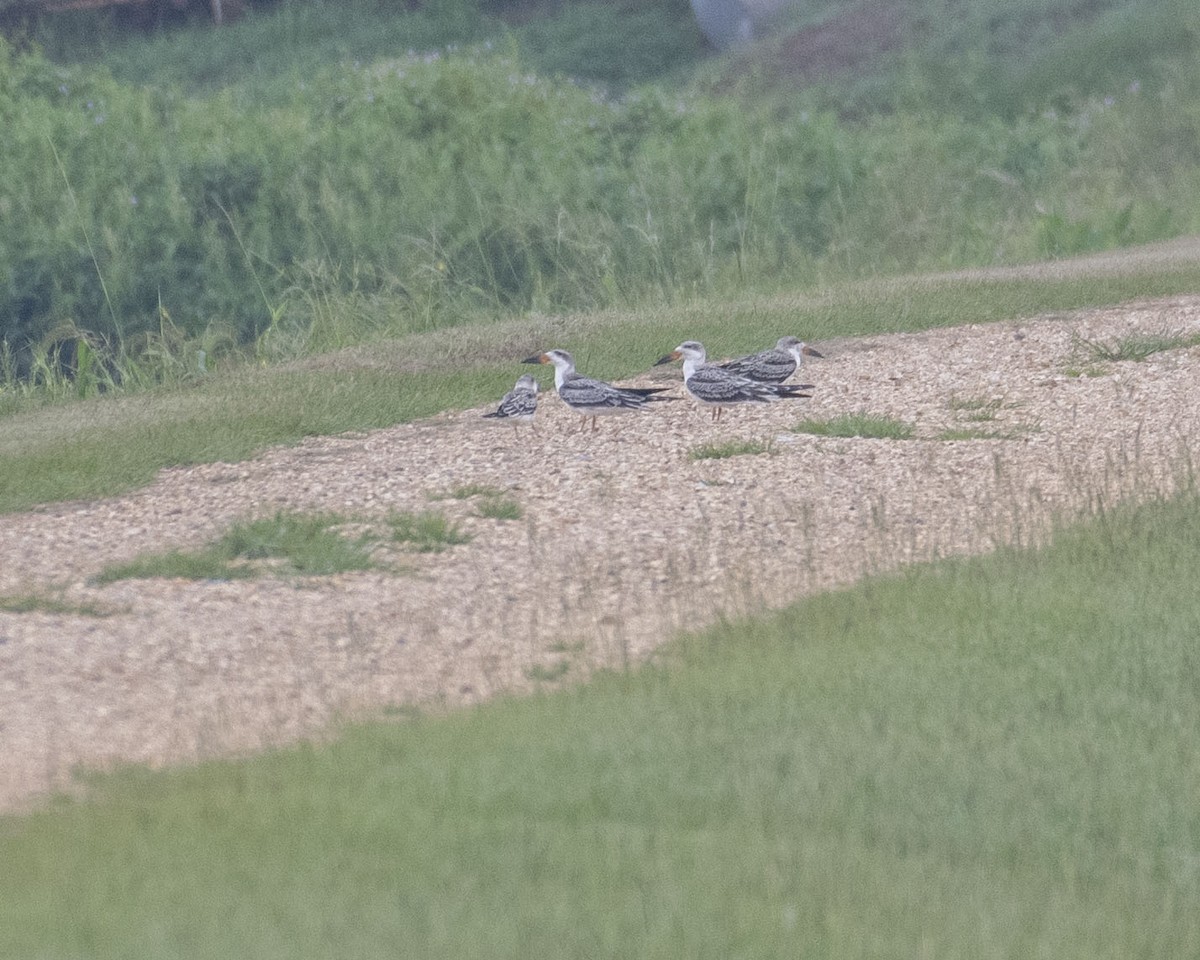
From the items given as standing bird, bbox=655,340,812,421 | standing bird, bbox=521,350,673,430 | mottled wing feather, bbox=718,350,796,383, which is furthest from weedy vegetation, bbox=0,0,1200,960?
standing bird, bbox=521,350,673,430

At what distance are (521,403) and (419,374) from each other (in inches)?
72.0

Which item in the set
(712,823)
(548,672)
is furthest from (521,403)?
(712,823)

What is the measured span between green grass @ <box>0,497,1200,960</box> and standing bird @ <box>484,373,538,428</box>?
126 inches

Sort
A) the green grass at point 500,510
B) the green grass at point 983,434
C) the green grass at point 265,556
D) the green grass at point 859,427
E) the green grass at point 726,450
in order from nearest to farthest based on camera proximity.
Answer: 1. the green grass at point 265,556
2. the green grass at point 500,510
3. the green grass at point 726,450
4. the green grass at point 983,434
5. the green grass at point 859,427

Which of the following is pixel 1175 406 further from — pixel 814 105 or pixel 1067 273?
pixel 814 105

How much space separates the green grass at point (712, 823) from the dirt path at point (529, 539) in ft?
1.40

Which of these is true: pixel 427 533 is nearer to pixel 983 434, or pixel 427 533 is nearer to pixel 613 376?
pixel 983 434

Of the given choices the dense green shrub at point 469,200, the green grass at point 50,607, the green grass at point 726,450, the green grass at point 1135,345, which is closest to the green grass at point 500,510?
the green grass at point 726,450

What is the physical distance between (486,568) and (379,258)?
8.53m

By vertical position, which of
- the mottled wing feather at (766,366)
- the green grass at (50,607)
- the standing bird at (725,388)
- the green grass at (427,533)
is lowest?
the mottled wing feather at (766,366)

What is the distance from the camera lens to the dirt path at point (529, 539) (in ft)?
15.4

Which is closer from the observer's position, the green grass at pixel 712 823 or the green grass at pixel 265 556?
the green grass at pixel 712 823

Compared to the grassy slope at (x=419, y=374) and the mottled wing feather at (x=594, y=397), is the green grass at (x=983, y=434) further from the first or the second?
the grassy slope at (x=419, y=374)

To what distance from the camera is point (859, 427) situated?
26.1 ft
